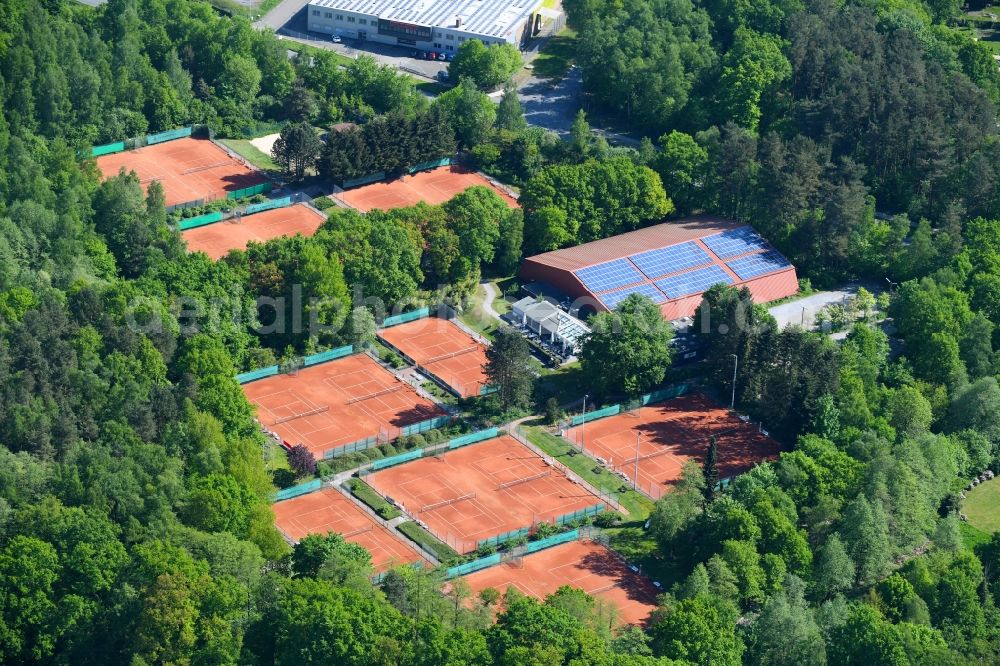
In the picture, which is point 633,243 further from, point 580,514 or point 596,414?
point 580,514

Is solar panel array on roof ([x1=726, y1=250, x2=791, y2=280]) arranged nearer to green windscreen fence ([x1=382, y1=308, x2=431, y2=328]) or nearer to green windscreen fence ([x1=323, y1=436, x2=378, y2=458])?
green windscreen fence ([x1=382, y1=308, x2=431, y2=328])

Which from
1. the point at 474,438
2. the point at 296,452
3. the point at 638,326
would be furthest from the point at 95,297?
the point at 638,326

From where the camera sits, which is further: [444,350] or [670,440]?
[444,350]

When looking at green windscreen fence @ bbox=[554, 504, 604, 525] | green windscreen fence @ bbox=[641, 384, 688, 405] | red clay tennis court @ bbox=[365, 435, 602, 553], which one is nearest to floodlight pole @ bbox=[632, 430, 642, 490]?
red clay tennis court @ bbox=[365, 435, 602, 553]

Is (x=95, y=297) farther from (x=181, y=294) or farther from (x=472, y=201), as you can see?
(x=472, y=201)

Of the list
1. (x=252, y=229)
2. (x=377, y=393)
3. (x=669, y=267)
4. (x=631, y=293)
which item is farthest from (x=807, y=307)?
(x=252, y=229)

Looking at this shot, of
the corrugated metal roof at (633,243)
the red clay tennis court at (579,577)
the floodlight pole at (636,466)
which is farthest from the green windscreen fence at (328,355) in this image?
the red clay tennis court at (579,577)

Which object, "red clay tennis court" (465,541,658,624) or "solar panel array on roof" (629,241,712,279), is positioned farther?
"solar panel array on roof" (629,241,712,279)
